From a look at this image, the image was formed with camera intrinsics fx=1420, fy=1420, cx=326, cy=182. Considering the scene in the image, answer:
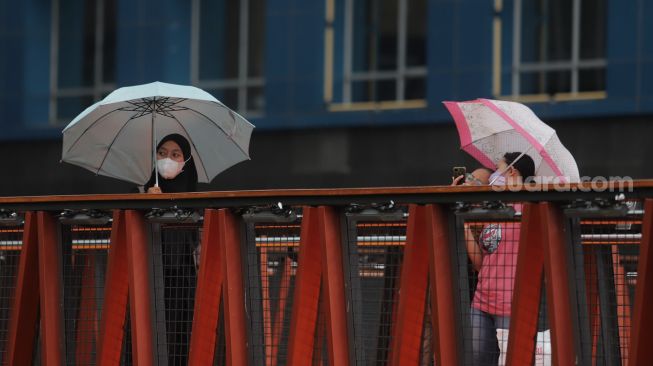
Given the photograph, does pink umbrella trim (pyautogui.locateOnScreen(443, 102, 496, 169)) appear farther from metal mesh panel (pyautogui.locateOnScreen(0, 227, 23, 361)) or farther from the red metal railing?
metal mesh panel (pyautogui.locateOnScreen(0, 227, 23, 361))

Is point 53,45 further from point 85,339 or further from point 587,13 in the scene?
point 85,339

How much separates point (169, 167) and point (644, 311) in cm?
397

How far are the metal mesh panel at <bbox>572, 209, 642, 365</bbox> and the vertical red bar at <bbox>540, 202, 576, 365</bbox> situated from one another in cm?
8

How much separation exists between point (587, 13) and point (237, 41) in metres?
5.47

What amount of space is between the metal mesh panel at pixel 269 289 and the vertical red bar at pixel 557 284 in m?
1.40

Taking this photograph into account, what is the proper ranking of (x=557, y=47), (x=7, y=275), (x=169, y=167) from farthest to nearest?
1. (x=557, y=47)
2. (x=169, y=167)
3. (x=7, y=275)

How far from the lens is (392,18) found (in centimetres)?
2089

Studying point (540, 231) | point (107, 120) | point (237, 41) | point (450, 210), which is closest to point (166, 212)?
point (450, 210)

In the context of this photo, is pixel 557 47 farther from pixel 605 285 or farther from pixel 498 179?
pixel 605 285

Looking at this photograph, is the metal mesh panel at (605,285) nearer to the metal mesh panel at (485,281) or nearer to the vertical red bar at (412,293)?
the metal mesh panel at (485,281)

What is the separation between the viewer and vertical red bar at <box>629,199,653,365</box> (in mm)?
6207

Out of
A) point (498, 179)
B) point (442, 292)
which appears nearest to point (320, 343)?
point (442, 292)

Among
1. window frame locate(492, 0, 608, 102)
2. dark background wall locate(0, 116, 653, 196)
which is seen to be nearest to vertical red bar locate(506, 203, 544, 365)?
dark background wall locate(0, 116, 653, 196)

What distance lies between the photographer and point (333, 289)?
6941mm
